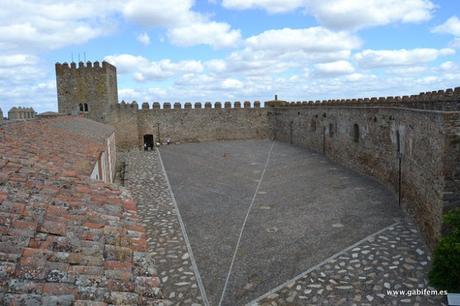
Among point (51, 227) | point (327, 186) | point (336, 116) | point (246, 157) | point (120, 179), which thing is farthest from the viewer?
point (246, 157)

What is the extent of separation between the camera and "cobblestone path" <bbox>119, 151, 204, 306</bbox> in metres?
7.14

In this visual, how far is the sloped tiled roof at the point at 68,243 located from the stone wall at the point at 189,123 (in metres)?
22.9

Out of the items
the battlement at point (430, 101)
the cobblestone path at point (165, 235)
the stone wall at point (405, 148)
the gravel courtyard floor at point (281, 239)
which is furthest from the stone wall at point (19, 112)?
the battlement at point (430, 101)

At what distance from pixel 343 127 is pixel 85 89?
17.5 meters

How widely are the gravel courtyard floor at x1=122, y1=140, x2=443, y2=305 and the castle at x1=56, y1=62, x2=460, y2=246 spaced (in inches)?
38.8

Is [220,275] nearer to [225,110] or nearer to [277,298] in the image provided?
[277,298]

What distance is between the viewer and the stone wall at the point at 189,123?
28.1m

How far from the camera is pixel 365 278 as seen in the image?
7188 millimetres

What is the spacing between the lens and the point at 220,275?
25.0 feet

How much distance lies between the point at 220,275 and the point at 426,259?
4348 millimetres

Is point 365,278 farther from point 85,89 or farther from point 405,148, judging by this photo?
point 85,89

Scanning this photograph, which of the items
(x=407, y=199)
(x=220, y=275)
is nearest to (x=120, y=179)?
(x=220, y=275)

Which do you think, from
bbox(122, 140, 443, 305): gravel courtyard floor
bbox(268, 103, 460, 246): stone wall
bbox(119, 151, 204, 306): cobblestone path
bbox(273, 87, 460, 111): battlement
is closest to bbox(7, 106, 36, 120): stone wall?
bbox(119, 151, 204, 306): cobblestone path

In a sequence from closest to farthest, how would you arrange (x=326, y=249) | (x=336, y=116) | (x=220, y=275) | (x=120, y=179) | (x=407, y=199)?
(x=220, y=275) → (x=326, y=249) → (x=407, y=199) → (x=120, y=179) → (x=336, y=116)
